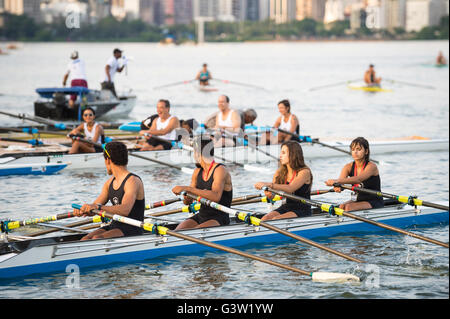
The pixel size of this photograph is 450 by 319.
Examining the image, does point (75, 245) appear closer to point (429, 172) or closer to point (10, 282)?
point (10, 282)

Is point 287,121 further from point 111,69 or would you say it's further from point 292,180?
point 111,69

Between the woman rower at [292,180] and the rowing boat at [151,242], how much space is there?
0.20m

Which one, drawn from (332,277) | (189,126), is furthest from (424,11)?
(332,277)

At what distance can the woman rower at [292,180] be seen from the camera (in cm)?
1052

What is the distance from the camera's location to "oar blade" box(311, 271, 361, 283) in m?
9.14

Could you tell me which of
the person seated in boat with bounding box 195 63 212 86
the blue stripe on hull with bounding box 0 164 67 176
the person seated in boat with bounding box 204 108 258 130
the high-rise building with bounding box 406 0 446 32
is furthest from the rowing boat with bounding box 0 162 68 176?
the high-rise building with bounding box 406 0 446 32

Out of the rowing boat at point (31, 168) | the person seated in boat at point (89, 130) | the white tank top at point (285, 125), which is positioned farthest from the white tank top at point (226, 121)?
the rowing boat at point (31, 168)

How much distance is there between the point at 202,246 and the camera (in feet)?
35.7

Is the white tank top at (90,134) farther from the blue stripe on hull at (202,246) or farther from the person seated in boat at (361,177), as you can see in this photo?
the person seated in boat at (361,177)

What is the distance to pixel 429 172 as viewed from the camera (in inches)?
744

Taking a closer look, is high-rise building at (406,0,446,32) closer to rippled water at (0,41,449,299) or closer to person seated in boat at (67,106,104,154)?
rippled water at (0,41,449,299)

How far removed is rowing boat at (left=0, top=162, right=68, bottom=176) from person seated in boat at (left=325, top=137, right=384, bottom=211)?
8.01 m
